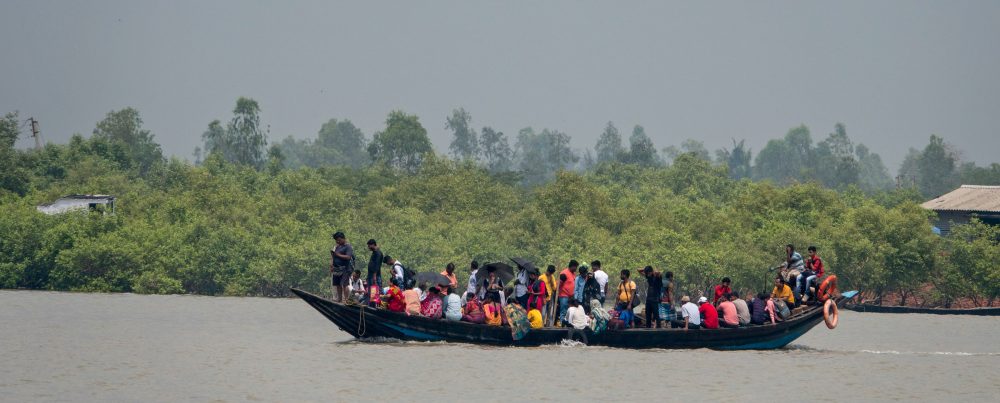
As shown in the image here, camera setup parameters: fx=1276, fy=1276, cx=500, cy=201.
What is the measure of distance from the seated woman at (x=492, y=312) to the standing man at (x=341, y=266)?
2535 mm

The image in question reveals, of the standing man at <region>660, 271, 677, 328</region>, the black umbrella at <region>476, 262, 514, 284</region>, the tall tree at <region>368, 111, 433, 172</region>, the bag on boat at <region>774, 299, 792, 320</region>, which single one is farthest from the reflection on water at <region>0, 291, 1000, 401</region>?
the tall tree at <region>368, 111, 433, 172</region>

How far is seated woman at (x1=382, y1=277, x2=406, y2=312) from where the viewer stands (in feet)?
74.4

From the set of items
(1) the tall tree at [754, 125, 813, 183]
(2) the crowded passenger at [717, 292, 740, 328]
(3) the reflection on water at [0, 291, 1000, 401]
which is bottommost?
(3) the reflection on water at [0, 291, 1000, 401]

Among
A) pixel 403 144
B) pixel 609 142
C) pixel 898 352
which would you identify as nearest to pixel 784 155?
pixel 609 142

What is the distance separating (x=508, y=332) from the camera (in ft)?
74.8

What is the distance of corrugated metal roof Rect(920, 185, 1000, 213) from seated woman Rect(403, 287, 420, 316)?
2618 cm

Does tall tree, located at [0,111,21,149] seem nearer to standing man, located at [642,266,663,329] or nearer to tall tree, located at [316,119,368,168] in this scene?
standing man, located at [642,266,663,329]

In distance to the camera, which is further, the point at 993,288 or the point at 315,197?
the point at 315,197

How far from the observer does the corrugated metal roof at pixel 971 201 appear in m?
43.2

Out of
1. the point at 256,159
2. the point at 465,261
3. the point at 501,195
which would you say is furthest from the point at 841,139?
the point at 465,261

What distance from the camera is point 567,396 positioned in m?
18.0

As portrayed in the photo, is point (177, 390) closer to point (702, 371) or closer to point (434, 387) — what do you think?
point (434, 387)

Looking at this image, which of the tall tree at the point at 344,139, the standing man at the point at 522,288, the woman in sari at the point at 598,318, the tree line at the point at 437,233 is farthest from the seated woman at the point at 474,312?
the tall tree at the point at 344,139

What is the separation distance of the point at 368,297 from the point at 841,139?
133 meters
